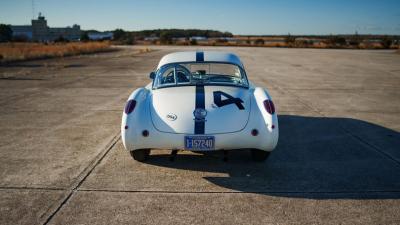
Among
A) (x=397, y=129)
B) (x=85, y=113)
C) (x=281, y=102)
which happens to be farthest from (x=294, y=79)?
(x=85, y=113)

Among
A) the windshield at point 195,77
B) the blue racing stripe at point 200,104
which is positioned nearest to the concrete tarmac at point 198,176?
the blue racing stripe at point 200,104

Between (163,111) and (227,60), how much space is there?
1.73m

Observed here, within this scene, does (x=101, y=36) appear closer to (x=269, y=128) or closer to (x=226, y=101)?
(x=226, y=101)

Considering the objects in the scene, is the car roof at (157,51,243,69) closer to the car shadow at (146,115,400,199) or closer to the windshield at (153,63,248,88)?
the windshield at (153,63,248,88)

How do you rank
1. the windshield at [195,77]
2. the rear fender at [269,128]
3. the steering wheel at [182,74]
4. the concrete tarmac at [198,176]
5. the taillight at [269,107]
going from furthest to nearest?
the steering wheel at [182,74] < the windshield at [195,77] < the taillight at [269,107] < the rear fender at [269,128] < the concrete tarmac at [198,176]

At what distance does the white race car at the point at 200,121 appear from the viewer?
4.34 m

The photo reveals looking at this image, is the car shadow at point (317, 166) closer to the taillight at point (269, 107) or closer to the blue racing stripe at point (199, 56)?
the taillight at point (269, 107)

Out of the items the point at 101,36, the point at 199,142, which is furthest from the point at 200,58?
the point at 101,36

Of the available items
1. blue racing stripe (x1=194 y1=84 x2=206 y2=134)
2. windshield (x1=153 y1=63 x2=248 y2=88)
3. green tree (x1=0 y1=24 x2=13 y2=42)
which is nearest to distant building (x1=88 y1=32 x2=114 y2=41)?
green tree (x1=0 y1=24 x2=13 y2=42)

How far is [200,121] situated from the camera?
4.37 meters

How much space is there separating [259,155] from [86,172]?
2.36m

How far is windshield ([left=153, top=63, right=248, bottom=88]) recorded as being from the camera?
18.0 ft

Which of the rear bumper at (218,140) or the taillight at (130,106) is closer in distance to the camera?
the rear bumper at (218,140)

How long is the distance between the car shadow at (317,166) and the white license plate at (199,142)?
43 cm
